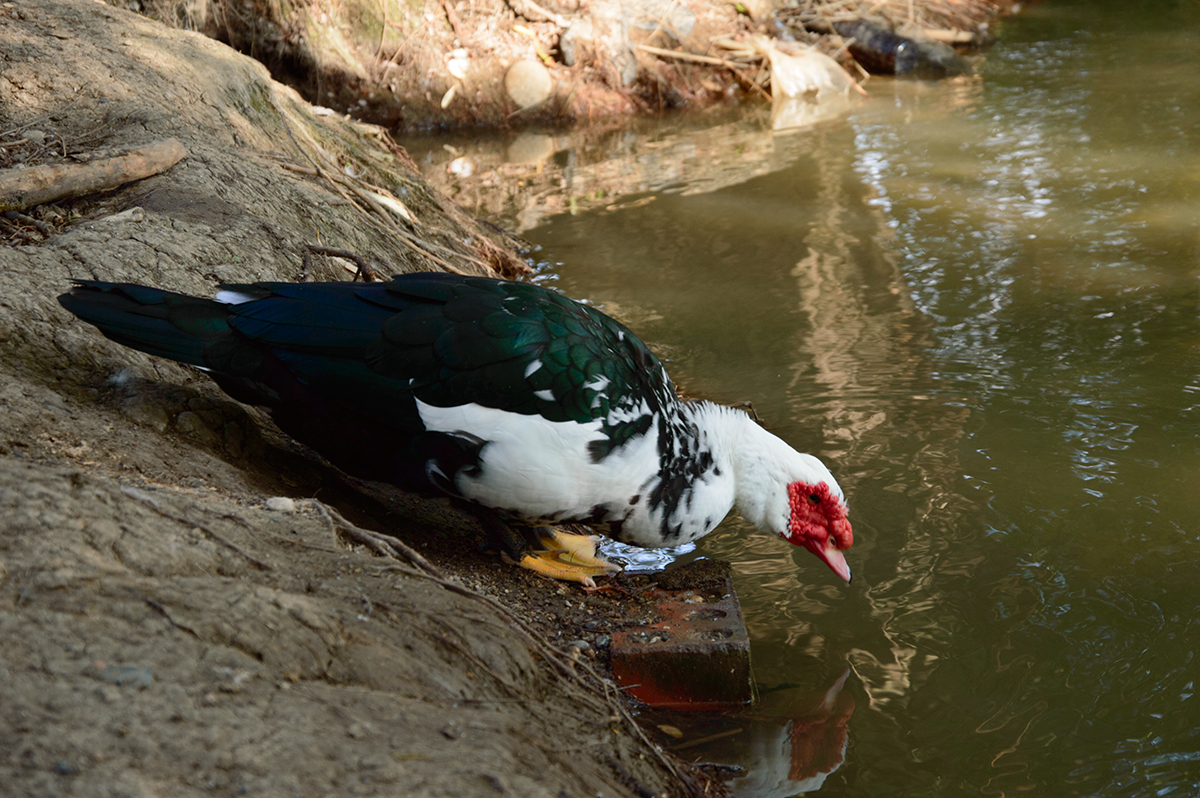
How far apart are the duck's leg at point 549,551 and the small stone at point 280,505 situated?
626 mm

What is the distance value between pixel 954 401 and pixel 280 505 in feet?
9.95

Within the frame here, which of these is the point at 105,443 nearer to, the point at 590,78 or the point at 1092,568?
the point at 1092,568

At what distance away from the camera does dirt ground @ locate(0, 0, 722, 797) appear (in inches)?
62.5

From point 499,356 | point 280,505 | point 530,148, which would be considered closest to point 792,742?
point 499,356

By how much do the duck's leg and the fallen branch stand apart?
2202 millimetres

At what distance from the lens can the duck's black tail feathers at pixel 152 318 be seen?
9.14 ft

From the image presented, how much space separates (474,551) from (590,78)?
32.8ft

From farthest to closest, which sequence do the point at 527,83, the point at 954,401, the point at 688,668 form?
1. the point at 527,83
2. the point at 954,401
3. the point at 688,668

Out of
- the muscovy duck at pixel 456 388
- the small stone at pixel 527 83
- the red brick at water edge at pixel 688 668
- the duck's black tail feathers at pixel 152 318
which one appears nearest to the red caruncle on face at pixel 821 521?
the muscovy duck at pixel 456 388

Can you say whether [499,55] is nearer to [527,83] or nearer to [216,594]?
[527,83]

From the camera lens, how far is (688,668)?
262 cm

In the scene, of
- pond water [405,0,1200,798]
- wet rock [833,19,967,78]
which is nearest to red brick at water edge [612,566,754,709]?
pond water [405,0,1200,798]

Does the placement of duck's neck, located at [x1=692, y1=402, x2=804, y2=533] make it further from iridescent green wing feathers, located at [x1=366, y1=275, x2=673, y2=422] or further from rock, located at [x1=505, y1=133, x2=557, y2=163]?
rock, located at [x1=505, y1=133, x2=557, y2=163]

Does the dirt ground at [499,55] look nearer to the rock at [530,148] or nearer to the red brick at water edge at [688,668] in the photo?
the rock at [530,148]
